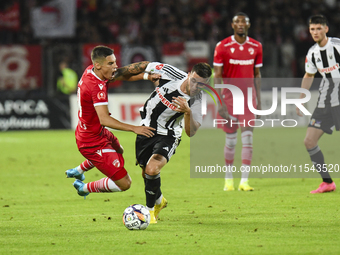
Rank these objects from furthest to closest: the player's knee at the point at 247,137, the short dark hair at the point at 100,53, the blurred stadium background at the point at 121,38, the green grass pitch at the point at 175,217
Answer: the blurred stadium background at the point at 121,38 < the player's knee at the point at 247,137 < the short dark hair at the point at 100,53 < the green grass pitch at the point at 175,217

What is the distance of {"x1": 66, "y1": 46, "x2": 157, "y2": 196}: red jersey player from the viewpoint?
561cm

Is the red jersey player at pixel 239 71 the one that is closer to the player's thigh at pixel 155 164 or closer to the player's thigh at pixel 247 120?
the player's thigh at pixel 247 120

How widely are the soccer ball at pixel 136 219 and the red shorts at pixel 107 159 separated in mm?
742

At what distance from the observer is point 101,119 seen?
5523 mm

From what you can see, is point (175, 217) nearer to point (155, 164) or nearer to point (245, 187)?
point (155, 164)

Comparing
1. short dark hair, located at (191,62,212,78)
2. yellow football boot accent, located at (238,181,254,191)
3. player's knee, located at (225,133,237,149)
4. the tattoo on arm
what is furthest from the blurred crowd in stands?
short dark hair, located at (191,62,212,78)

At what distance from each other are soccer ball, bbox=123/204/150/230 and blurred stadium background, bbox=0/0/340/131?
39.1 ft

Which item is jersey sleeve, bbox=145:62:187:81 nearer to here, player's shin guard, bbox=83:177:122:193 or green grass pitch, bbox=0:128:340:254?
player's shin guard, bbox=83:177:122:193

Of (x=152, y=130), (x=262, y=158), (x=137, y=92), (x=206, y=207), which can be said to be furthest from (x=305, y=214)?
(x=137, y=92)

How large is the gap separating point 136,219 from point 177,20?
17.1 m

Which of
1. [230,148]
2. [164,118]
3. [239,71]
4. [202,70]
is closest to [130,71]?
[164,118]

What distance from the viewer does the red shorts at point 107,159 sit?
5.96 meters

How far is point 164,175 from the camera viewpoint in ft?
30.6

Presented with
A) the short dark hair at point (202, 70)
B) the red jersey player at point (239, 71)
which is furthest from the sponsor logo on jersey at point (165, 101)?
the red jersey player at point (239, 71)
